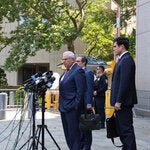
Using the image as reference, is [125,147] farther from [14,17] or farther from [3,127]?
[14,17]

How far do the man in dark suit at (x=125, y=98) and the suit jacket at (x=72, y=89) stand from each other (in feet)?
1.85

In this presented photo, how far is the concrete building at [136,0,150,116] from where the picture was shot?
15.6 m

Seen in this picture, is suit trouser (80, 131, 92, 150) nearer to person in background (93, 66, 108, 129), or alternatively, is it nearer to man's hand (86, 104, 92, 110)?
man's hand (86, 104, 92, 110)

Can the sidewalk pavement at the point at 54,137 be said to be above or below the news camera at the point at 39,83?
below

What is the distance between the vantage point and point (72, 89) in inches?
270

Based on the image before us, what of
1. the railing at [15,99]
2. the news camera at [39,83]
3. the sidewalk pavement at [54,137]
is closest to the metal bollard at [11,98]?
the railing at [15,99]

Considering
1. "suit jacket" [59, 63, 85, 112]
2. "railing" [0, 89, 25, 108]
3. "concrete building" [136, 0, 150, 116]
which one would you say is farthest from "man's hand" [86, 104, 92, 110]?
"railing" [0, 89, 25, 108]

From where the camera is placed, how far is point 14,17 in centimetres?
2552

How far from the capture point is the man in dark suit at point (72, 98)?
6.77 meters

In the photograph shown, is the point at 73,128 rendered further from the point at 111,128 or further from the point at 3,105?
the point at 3,105

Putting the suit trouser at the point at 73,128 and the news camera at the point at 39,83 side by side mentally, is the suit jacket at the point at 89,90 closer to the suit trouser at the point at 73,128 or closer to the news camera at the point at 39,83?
the suit trouser at the point at 73,128

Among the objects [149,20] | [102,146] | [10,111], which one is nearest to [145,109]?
[149,20]

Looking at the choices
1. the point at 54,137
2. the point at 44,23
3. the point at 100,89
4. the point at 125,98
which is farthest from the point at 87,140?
the point at 44,23

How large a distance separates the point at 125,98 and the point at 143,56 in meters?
→ 9.94
